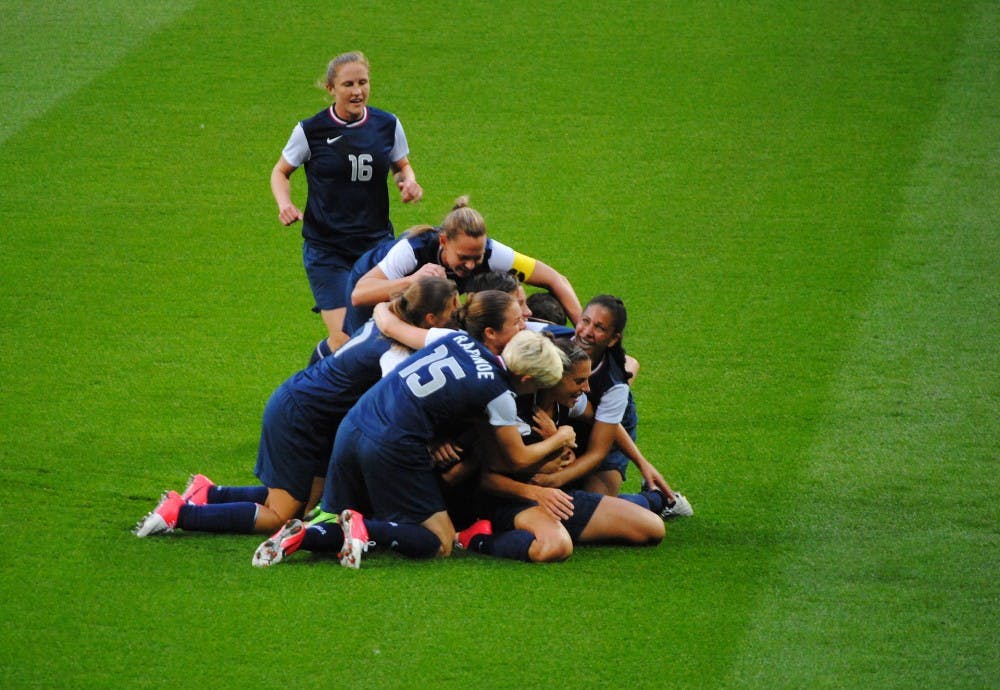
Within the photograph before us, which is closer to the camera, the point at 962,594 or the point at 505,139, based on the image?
the point at 962,594

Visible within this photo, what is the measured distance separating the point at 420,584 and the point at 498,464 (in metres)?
0.62

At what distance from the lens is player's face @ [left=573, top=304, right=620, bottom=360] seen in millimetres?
5848

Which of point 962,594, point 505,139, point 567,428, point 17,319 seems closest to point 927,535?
point 962,594

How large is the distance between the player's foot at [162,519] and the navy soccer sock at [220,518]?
0.08 feet

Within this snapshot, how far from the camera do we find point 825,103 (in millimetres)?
12016

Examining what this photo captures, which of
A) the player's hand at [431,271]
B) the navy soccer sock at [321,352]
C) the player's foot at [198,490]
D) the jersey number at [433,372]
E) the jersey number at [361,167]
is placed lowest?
the player's foot at [198,490]

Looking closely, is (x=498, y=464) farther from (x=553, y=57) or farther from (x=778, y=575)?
(x=553, y=57)

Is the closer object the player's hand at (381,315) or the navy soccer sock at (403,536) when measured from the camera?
the navy soccer sock at (403,536)

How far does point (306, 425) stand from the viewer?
5949 millimetres

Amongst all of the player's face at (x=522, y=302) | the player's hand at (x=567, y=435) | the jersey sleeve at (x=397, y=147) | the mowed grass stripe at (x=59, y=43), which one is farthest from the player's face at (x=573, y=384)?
the mowed grass stripe at (x=59, y=43)

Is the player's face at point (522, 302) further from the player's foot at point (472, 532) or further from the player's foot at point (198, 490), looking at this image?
the player's foot at point (198, 490)

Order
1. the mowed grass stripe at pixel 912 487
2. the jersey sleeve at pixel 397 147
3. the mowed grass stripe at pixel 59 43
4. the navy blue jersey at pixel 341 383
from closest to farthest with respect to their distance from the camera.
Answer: the mowed grass stripe at pixel 912 487 < the navy blue jersey at pixel 341 383 < the jersey sleeve at pixel 397 147 < the mowed grass stripe at pixel 59 43

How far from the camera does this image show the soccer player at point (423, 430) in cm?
540

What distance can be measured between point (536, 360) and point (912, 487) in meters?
2.26
